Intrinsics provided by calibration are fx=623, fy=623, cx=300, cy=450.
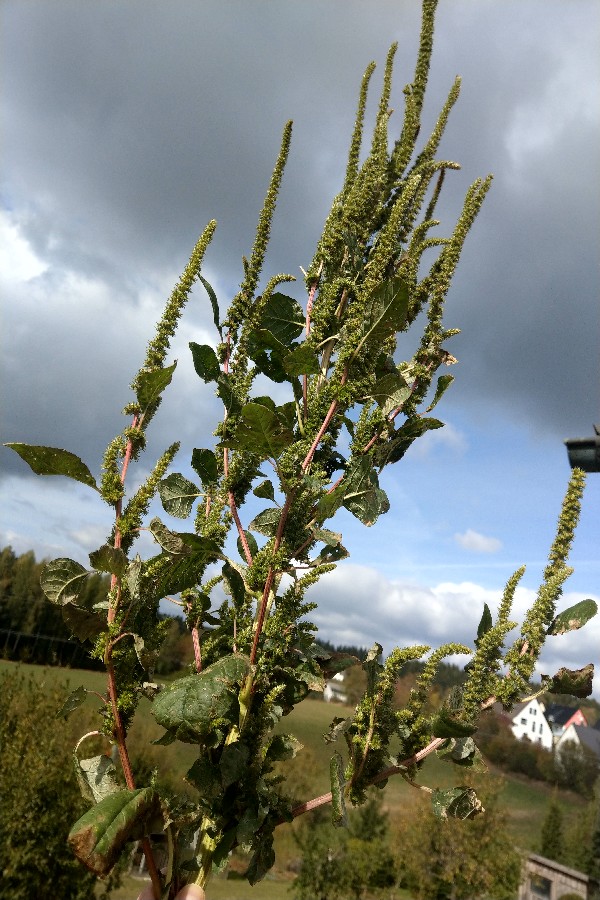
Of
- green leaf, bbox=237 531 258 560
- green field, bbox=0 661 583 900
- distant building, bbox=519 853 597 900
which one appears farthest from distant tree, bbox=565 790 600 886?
green leaf, bbox=237 531 258 560

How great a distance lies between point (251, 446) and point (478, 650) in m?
0.97

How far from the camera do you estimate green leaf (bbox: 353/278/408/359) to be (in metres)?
1.84

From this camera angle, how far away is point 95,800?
181cm

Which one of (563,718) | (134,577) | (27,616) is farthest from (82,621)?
(563,718)

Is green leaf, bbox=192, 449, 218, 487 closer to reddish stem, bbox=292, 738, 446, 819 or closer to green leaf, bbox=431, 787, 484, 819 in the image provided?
reddish stem, bbox=292, 738, 446, 819

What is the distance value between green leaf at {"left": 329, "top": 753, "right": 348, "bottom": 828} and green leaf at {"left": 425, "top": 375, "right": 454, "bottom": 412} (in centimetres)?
118

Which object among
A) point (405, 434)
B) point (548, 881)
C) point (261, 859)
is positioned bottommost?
point (548, 881)

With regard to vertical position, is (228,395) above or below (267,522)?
above

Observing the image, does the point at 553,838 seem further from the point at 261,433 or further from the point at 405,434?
the point at 261,433

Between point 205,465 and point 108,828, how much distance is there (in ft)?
3.57

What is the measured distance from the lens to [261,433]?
70.1 inches

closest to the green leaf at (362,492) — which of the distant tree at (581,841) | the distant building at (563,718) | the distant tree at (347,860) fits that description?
the distant tree at (347,860)

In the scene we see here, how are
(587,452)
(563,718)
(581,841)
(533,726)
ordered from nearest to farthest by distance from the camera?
(587,452)
(581,841)
(563,718)
(533,726)

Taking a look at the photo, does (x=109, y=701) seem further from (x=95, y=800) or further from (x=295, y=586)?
(x=295, y=586)
